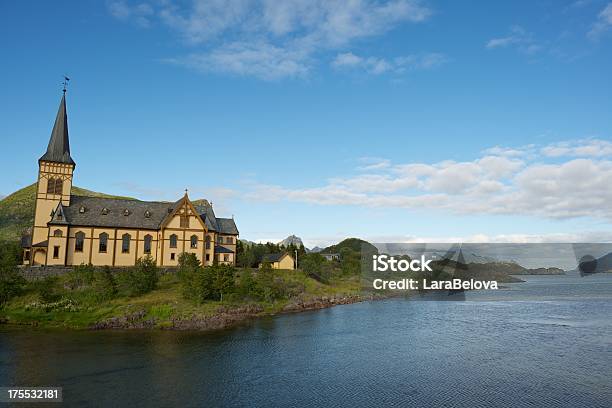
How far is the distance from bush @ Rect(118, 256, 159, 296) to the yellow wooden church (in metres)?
8.82

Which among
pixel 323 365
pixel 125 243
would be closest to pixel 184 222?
pixel 125 243

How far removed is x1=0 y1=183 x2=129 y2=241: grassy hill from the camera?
121 metres

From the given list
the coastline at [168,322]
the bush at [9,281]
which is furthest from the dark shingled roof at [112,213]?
the coastline at [168,322]

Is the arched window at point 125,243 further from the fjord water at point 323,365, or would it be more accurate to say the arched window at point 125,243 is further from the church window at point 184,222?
the fjord water at point 323,365

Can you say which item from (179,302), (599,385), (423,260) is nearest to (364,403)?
(599,385)

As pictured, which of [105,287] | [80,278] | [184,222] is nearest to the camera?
[105,287]

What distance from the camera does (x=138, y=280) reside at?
52438mm

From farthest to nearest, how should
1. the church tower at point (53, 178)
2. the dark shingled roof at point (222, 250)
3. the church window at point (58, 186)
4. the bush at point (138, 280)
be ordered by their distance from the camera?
the dark shingled roof at point (222, 250) < the church window at point (58, 186) < the church tower at point (53, 178) < the bush at point (138, 280)

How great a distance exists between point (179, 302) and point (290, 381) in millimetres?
25746

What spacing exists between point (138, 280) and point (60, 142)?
25614mm

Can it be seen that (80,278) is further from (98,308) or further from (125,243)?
(125,243)

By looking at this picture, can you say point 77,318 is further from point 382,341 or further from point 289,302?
point 382,341

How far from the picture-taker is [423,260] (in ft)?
411

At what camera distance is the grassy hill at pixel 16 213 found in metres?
121
